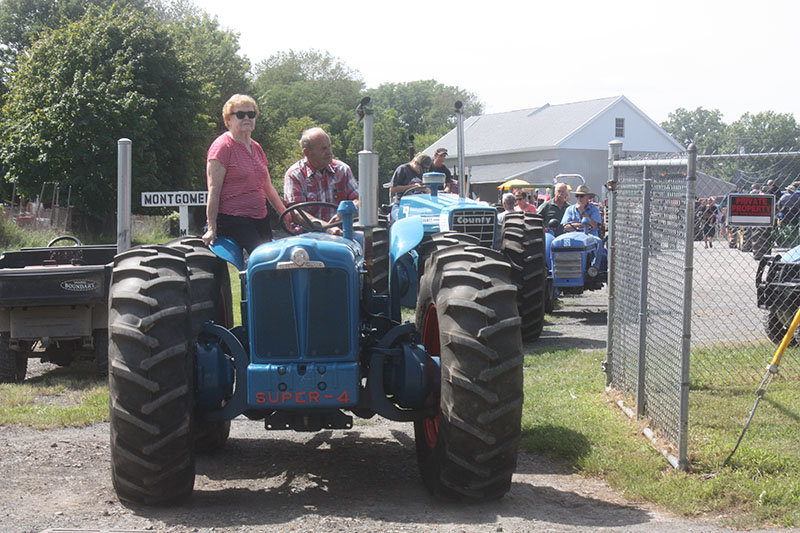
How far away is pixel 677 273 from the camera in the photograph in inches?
253

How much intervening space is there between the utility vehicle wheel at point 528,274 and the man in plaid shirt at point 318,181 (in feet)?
13.5

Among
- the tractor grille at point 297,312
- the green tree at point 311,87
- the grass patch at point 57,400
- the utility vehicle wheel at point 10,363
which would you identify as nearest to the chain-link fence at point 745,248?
the tractor grille at point 297,312

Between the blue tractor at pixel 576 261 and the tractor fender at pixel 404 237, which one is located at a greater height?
the tractor fender at pixel 404 237

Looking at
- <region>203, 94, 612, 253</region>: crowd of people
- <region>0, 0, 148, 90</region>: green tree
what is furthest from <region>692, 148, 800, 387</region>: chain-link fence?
<region>0, 0, 148, 90</region>: green tree

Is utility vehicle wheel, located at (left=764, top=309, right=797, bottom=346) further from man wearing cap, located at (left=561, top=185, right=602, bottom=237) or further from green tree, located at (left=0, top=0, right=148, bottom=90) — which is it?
green tree, located at (left=0, top=0, right=148, bottom=90)

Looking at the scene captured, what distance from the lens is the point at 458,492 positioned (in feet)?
17.0

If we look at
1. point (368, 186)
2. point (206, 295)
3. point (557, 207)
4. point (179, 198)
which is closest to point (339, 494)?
point (206, 295)

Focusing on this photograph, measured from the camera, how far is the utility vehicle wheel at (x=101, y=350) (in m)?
9.45

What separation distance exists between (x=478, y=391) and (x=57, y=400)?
201 inches

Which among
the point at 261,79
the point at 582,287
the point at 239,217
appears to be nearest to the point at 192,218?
the point at 582,287

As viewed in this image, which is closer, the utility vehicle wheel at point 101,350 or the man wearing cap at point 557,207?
the utility vehicle wheel at point 101,350

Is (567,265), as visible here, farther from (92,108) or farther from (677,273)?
(92,108)

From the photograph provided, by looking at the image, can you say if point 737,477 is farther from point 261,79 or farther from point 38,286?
point 261,79

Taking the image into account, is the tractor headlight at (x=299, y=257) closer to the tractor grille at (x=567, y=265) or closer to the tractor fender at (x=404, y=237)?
the tractor fender at (x=404, y=237)
